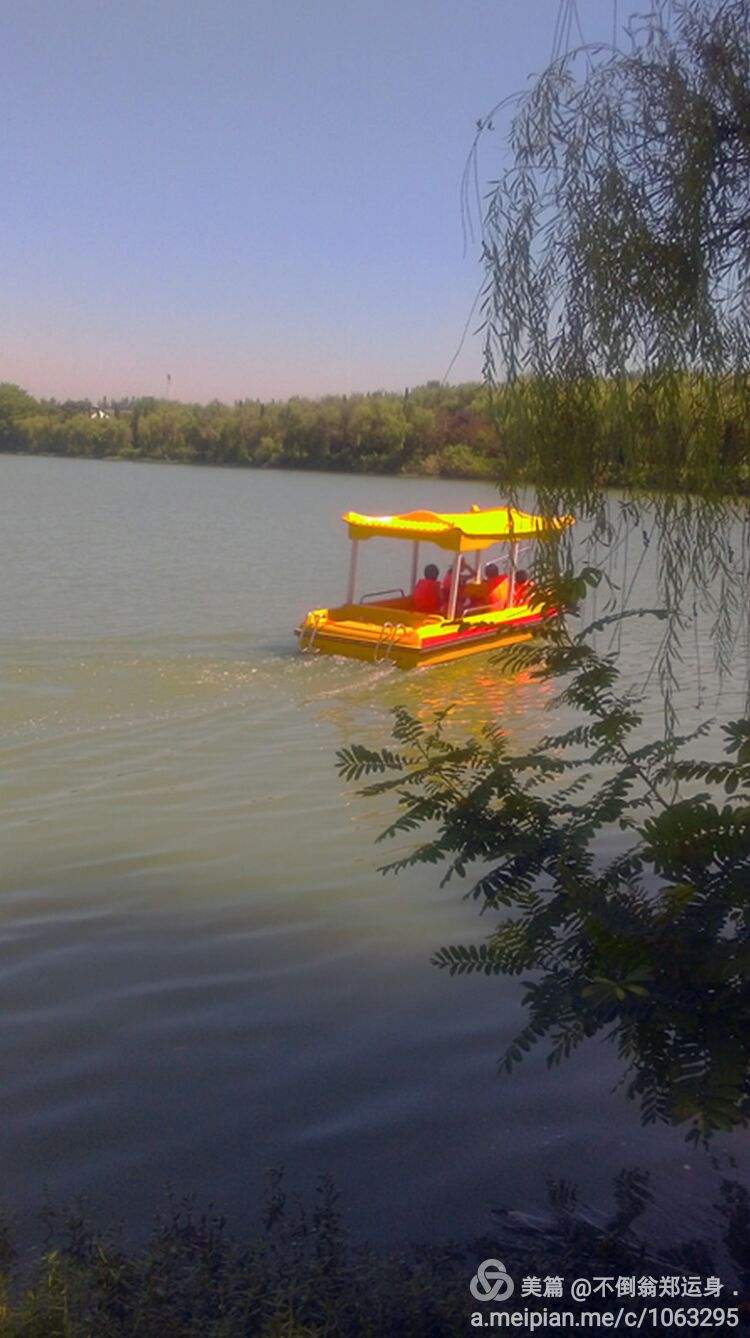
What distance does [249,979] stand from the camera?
719 centimetres

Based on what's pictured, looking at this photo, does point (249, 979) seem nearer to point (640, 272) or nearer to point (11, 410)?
point (640, 272)

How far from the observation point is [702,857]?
11.5 ft

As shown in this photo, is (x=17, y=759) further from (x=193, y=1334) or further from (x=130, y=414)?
(x=130, y=414)

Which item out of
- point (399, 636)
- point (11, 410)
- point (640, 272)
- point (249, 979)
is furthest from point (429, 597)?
point (11, 410)

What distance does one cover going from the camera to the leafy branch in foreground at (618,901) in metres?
3.21

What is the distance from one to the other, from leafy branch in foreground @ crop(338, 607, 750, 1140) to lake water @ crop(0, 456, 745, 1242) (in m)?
1.28

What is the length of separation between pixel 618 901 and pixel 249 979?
3.94 meters

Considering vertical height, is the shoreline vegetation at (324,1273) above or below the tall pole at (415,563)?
below

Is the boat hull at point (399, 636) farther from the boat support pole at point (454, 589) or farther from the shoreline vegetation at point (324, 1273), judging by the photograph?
the shoreline vegetation at point (324, 1273)

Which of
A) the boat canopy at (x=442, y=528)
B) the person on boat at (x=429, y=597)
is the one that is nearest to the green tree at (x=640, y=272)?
the boat canopy at (x=442, y=528)

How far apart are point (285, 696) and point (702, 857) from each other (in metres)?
12.4

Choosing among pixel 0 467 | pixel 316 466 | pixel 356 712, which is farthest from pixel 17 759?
pixel 0 467

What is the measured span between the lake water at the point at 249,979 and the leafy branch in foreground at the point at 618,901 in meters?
1.28

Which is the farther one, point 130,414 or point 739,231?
point 130,414
